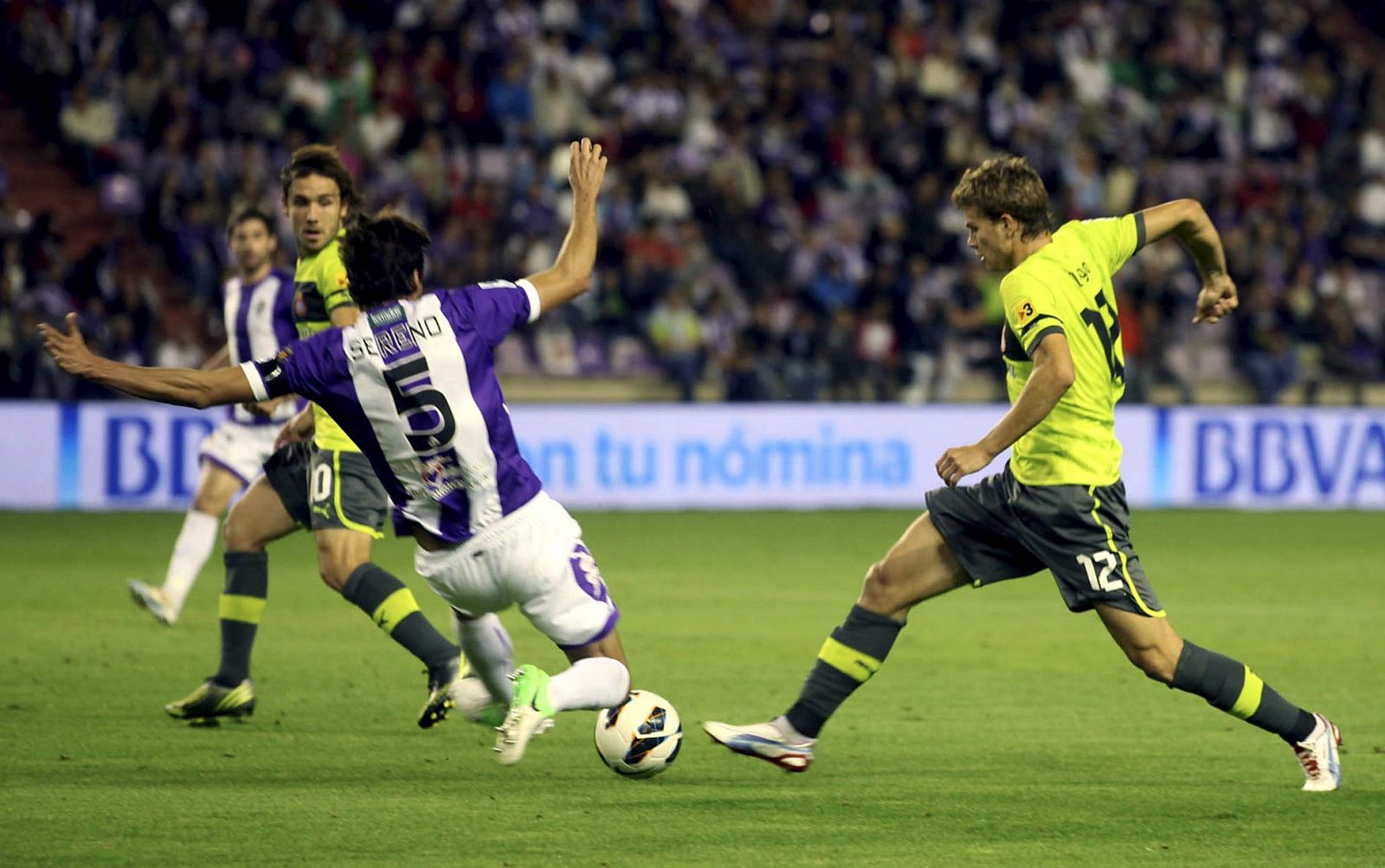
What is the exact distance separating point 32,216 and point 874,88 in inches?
354

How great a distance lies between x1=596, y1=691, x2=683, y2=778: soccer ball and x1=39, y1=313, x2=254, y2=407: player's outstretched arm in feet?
4.40

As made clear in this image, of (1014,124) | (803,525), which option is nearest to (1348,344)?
(1014,124)

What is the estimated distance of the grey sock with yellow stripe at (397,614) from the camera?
6523 mm

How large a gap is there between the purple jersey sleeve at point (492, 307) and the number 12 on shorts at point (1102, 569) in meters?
1.70

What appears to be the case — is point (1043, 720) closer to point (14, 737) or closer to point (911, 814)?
point (911, 814)

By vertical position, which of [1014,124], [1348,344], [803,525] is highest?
[1014,124]

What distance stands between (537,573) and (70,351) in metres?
1.37

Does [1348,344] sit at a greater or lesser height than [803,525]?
greater

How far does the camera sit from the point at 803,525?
625 inches

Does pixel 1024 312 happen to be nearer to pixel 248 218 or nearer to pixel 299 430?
pixel 299 430

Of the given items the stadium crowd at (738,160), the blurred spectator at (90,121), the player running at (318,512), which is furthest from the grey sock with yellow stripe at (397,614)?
the blurred spectator at (90,121)

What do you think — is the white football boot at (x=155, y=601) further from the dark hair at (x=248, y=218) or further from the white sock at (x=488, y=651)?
the white sock at (x=488, y=651)

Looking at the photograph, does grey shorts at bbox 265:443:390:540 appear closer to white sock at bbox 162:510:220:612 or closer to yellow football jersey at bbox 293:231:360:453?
yellow football jersey at bbox 293:231:360:453

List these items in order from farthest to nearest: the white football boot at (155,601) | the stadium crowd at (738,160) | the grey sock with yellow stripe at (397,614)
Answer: the stadium crowd at (738,160) → the white football boot at (155,601) → the grey sock with yellow stripe at (397,614)
